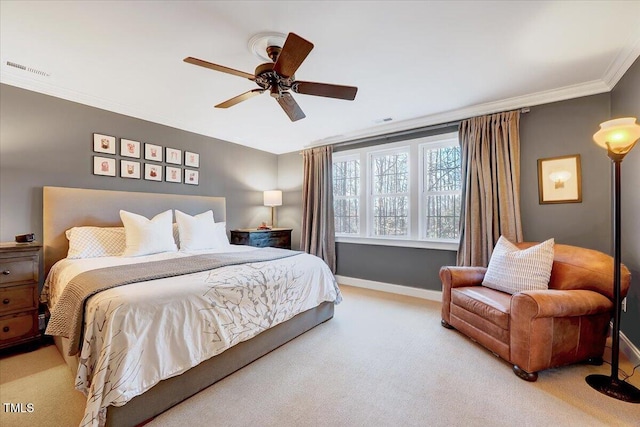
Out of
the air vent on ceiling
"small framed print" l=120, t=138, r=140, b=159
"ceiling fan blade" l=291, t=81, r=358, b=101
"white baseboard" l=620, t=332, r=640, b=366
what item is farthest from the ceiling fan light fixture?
"white baseboard" l=620, t=332, r=640, b=366

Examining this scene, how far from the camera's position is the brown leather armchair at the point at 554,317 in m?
1.89

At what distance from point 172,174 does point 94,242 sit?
1420mm

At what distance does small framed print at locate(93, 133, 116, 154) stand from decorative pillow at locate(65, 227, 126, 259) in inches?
38.9

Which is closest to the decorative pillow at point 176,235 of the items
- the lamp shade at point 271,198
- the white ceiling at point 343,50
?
the white ceiling at point 343,50

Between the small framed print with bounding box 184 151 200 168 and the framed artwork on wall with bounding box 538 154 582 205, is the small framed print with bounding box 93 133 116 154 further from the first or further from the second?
the framed artwork on wall with bounding box 538 154 582 205

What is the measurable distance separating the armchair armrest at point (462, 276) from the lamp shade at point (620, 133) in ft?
4.80

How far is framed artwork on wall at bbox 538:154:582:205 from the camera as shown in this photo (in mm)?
2840

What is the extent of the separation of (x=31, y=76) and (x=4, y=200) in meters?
1.23

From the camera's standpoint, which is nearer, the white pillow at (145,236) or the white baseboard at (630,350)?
the white baseboard at (630,350)

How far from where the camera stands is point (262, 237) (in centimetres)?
452

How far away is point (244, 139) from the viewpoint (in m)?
4.70

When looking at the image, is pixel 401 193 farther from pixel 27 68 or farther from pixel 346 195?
pixel 27 68

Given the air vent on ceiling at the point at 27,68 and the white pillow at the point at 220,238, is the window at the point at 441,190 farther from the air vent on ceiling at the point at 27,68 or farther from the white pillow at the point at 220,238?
the air vent on ceiling at the point at 27,68

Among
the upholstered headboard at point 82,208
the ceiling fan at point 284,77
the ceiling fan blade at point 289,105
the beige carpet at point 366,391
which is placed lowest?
the beige carpet at point 366,391
